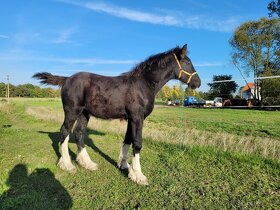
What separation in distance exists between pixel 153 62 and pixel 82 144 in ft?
9.24

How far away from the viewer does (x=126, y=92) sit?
253 inches

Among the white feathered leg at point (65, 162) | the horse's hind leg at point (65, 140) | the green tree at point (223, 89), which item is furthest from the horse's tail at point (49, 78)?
the green tree at point (223, 89)

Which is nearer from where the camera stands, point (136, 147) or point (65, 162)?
point (136, 147)

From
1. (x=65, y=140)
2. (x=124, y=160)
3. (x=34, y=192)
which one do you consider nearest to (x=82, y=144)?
(x=65, y=140)

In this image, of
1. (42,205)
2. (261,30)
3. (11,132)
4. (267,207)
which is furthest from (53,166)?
(261,30)

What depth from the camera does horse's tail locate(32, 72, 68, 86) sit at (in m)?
7.31

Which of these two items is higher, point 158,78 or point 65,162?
point 158,78

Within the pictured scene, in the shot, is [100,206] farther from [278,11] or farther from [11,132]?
[278,11]

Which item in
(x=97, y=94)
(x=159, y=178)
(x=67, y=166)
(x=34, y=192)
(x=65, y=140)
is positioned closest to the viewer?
(x=34, y=192)

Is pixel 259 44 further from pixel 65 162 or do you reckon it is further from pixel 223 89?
pixel 65 162

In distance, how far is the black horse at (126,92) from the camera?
6328 mm

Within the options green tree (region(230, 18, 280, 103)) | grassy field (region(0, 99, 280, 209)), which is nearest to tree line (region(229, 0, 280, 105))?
green tree (region(230, 18, 280, 103))

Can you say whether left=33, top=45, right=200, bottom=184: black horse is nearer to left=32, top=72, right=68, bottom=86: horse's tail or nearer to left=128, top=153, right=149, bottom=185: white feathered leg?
left=128, top=153, right=149, bottom=185: white feathered leg

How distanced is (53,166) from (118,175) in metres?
1.77
